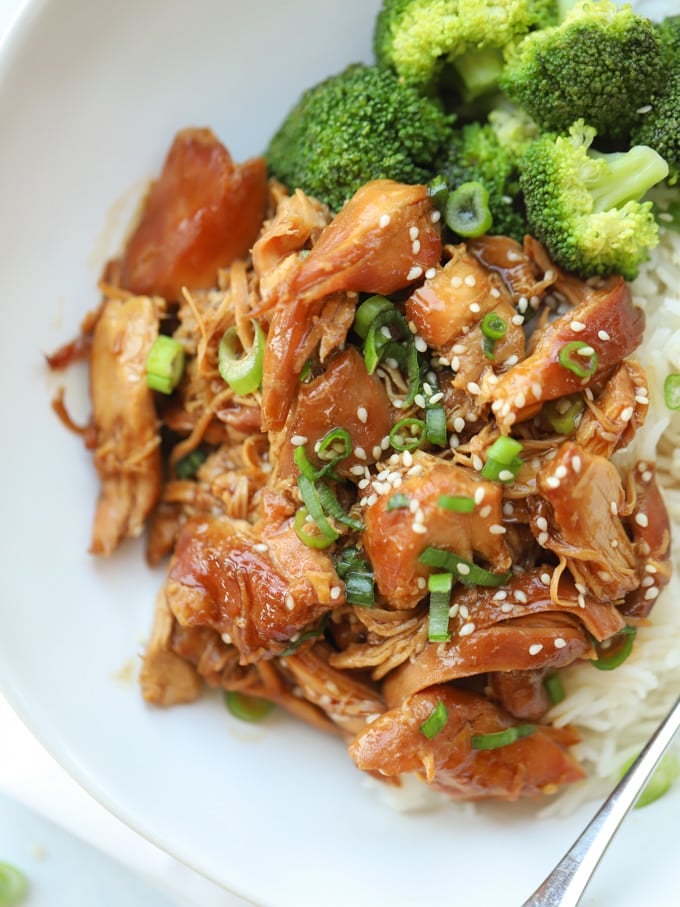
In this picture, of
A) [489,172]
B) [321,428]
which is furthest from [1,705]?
[489,172]

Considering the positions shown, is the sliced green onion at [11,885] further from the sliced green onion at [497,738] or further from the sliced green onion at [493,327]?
the sliced green onion at [493,327]

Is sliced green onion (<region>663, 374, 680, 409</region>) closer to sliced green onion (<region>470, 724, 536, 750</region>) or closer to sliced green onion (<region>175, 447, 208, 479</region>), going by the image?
sliced green onion (<region>470, 724, 536, 750</region>)

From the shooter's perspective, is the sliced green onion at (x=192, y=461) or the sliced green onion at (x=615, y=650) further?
the sliced green onion at (x=192, y=461)

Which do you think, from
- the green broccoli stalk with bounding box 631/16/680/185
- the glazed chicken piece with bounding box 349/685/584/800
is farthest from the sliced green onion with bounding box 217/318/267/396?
the green broccoli stalk with bounding box 631/16/680/185

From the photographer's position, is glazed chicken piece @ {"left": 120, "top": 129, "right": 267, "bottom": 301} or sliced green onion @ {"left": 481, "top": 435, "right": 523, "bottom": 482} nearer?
sliced green onion @ {"left": 481, "top": 435, "right": 523, "bottom": 482}

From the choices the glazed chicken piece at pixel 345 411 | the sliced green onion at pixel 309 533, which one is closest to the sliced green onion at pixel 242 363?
the glazed chicken piece at pixel 345 411

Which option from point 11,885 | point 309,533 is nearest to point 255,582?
point 309,533
